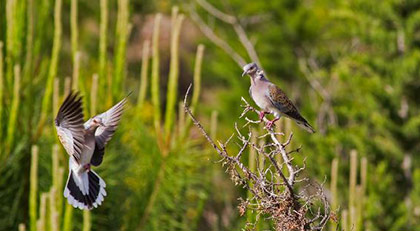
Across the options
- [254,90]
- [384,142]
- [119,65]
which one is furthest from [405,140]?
[254,90]

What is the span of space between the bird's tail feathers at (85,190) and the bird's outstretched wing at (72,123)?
14.0 inches

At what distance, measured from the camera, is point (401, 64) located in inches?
466

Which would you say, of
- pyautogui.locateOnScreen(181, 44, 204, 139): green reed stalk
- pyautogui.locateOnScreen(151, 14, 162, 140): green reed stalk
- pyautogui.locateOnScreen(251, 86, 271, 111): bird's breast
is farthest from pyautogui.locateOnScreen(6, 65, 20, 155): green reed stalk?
pyautogui.locateOnScreen(251, 86, 271, 111): bird's breast

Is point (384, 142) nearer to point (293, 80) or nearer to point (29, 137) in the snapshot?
point (29, 137)

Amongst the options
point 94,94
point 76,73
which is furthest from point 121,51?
point 94,94

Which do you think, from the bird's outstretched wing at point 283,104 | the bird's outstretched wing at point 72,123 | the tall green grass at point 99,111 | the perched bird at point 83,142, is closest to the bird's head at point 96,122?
the perched bird at point 83,142

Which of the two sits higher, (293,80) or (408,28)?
(293,80)

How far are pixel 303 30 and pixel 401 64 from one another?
6566mm

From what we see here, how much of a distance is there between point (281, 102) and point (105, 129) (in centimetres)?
85

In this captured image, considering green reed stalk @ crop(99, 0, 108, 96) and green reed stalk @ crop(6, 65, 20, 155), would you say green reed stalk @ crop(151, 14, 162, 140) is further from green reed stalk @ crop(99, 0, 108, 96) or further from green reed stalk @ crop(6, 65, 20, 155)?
green reed stalk @ crop(6, 65, 20, 155)

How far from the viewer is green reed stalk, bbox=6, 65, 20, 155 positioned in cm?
720

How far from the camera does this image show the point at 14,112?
290 inches

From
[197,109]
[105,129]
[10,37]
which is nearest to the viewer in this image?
[105,129]

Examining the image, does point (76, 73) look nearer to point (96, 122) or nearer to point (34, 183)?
point (34, 183)
